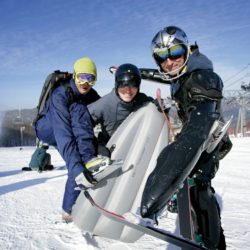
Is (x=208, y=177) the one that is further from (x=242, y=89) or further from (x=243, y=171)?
(x=242, y=89)

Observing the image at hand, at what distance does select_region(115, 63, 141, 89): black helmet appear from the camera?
2.85m

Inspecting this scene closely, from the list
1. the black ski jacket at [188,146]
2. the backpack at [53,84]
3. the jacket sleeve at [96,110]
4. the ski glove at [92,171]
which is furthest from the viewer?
the backpack at [53,84]

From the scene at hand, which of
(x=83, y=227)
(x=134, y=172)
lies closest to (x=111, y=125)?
(x=134, y=172)

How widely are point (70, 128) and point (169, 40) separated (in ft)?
5.20

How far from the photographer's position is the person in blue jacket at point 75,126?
9.31 ft

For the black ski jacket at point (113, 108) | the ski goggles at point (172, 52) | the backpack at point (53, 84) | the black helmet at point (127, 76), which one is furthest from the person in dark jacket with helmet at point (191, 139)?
the backpack at point (53, 84)

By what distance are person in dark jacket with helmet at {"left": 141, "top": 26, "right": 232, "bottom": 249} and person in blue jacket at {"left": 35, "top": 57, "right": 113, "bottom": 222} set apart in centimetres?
108

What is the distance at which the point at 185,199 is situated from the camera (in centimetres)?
177

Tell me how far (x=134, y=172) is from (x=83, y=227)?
762mm

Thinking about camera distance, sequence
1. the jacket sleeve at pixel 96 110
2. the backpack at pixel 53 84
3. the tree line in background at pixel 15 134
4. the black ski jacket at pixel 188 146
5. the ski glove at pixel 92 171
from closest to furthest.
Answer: the black ski jacket at pixel 188 146 < the ski glove at pixel 92 171 < the jacket sleeve at pixel 96 110 < the backpack at pixel 53 84 < the tree line in background at pixel 15 134

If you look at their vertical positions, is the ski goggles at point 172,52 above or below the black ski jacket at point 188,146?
above

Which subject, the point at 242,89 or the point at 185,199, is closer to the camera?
the point at 185,199

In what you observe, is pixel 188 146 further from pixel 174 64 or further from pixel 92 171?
pixel 92 171

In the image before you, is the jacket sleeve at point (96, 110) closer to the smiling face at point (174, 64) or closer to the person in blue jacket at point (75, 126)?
the person in blue jacket at point (75, 126)
